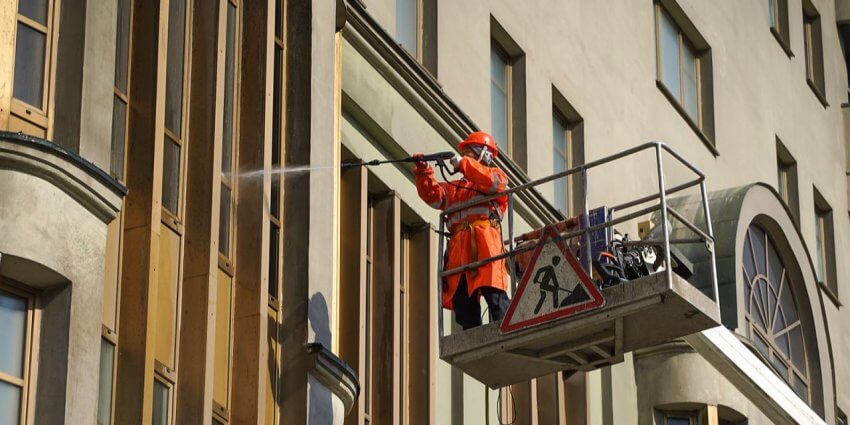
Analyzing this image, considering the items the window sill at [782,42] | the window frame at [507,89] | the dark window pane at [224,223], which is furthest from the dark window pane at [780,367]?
the dark window pane at [224,223]

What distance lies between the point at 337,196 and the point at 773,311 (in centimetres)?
1295

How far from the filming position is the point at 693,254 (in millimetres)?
31000

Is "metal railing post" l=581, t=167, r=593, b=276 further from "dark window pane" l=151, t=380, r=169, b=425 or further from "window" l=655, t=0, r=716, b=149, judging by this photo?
"window" l=655, t=0, r=716, b=149

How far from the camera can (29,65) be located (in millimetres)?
16172

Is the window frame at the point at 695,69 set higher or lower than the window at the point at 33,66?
higher

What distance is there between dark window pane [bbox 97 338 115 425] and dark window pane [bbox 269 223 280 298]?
3.33 metres

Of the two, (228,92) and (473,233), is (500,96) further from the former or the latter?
(228,92)

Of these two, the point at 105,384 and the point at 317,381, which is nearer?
the point at 105,384

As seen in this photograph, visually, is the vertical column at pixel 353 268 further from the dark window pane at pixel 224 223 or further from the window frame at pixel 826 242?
the window frame at pixel 826 242

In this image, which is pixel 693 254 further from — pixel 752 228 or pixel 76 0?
pixel 76 0

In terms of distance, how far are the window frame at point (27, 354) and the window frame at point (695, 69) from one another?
65.4ft

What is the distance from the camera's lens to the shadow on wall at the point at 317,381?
62.5 feet

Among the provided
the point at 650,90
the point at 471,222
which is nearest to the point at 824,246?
the point at 650,90

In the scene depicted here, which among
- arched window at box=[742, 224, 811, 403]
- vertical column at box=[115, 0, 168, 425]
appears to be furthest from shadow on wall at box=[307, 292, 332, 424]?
arched window at box=[742, 224, 811, 403]
